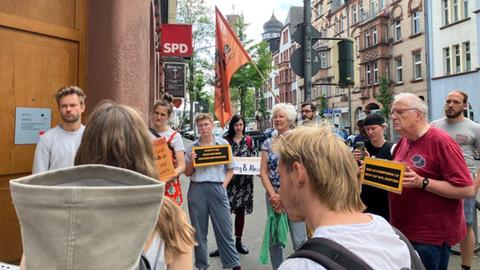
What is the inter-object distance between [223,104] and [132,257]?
21.0ft

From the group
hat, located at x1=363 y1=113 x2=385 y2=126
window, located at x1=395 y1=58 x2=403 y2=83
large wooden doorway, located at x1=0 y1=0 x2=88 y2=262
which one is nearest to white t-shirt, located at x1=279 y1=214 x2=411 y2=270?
hat, located at x1=363 y1=113 x2=385 y2=126

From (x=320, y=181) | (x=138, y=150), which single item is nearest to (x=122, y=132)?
(x=138, y=150)

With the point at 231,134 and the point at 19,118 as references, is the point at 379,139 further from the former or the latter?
the point at 19,118

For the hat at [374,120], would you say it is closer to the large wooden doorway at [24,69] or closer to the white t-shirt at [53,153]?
the white t-shirt at [53,153]

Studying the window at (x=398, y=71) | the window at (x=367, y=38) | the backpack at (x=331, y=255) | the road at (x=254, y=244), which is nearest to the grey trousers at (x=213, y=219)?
the road at (x=254, y=244)

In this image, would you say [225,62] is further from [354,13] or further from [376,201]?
[354,13]

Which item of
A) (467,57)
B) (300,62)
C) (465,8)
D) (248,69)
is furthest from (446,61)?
(300,62)

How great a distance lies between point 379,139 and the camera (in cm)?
461

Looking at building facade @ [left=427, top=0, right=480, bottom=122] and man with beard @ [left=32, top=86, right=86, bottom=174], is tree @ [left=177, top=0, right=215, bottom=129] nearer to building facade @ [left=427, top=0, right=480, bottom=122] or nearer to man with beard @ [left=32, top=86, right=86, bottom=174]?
building facade @ [left=427, top=0, right=480, bottom=122]

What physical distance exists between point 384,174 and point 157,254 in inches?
88.0

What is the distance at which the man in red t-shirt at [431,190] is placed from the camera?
3002 millimetres

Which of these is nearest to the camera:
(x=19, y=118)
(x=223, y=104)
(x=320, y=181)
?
(x=320, y=181)

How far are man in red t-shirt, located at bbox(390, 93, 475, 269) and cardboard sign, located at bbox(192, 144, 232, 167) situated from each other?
231 centimetres

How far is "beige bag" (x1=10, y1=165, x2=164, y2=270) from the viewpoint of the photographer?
1.06 meters
